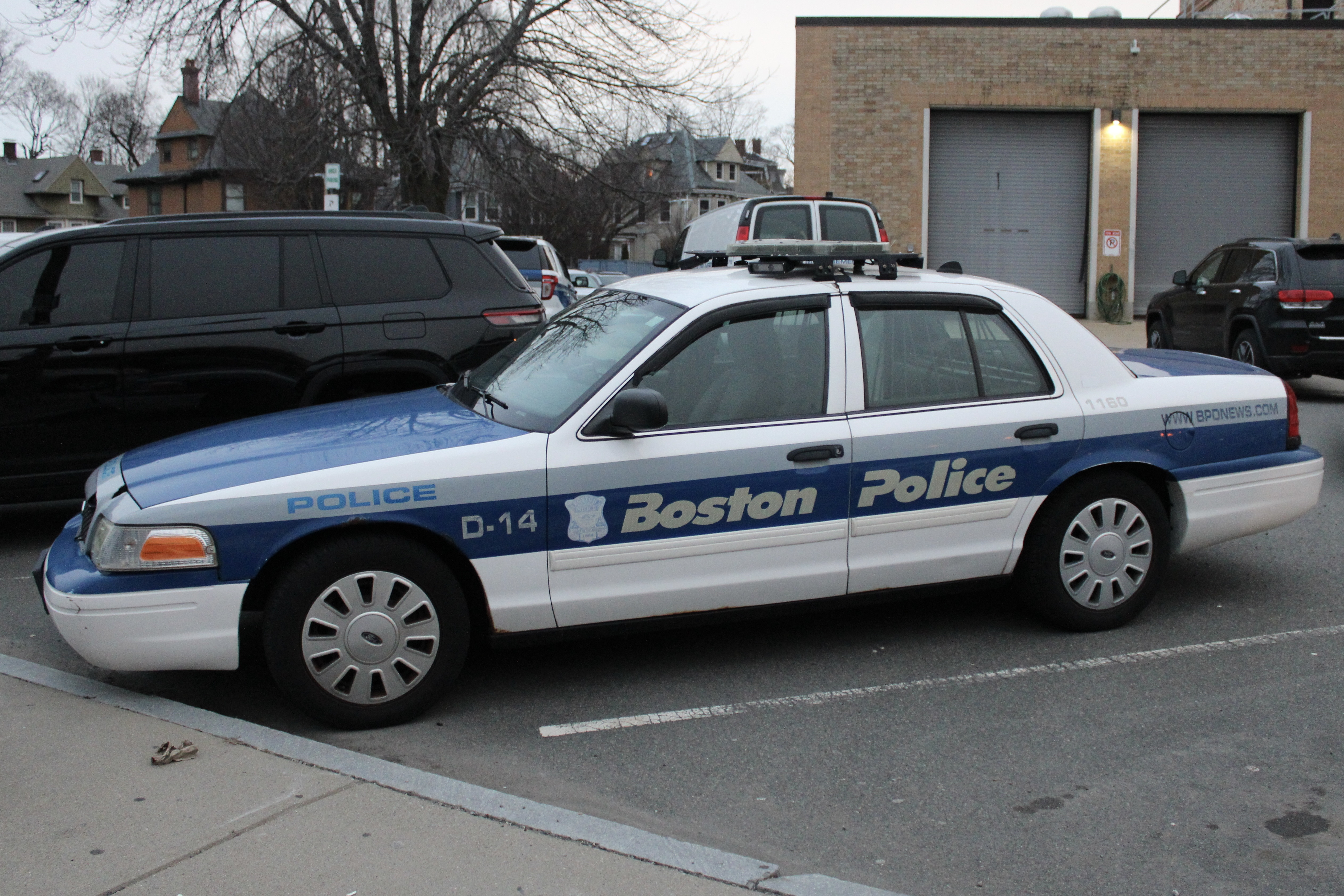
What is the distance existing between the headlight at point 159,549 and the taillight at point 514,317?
347cm

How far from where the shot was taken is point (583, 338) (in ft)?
16.4

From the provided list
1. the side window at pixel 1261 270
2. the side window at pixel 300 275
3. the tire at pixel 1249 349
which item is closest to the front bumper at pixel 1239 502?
the side window at pixel 300 275

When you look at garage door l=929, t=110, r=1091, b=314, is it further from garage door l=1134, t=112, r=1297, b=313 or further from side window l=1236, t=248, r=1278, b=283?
side window l=1236, t=248, r=1278, b=283

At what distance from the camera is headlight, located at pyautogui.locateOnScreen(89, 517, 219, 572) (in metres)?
3.94

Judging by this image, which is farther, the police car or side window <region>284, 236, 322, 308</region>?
side window <region>284, 236, 322, 308</region>

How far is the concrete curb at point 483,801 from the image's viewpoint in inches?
123

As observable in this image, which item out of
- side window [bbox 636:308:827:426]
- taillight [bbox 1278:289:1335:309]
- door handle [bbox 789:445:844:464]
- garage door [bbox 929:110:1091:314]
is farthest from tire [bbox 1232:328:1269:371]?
garage door [bbox 929:110:1091:314]

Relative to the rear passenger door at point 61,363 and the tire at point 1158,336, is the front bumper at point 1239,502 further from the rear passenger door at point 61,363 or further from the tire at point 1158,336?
the tire at point 1158,336

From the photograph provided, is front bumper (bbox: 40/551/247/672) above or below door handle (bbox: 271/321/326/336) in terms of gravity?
below

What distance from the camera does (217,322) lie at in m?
6.74

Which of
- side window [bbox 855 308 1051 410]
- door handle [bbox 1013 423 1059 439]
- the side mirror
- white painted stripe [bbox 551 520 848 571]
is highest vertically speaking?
side window [bbox 855 308 1051 410]

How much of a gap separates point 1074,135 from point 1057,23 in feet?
7.66

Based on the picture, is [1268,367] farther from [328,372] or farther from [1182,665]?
[328,372]

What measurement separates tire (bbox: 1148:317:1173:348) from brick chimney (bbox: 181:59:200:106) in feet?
61.6
